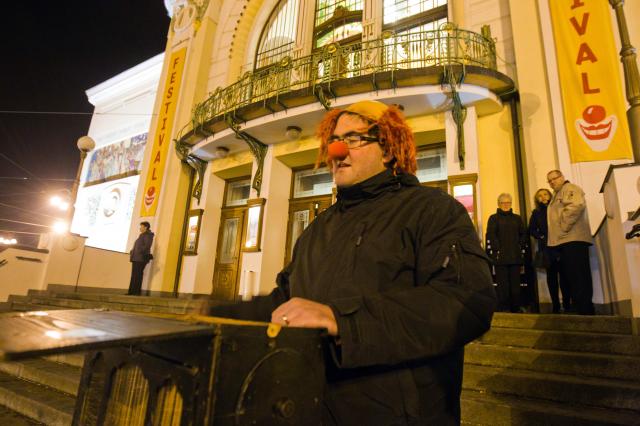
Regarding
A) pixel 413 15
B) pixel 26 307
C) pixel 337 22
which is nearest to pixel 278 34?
pixel 337 22

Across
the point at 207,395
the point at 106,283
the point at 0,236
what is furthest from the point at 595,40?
the point at 0,236

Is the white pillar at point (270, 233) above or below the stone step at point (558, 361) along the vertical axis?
above

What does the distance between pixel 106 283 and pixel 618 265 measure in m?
12.1

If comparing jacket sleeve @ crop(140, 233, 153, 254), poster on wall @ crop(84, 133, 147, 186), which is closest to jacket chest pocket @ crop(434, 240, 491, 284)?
jacket sleeve @ crop(140, 233, 153, 254)

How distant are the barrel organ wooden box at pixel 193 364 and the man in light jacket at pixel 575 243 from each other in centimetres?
513

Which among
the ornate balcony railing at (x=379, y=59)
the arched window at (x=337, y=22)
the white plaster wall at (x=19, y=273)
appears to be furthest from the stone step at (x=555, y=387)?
the white plaster wall at (x=19, y=273)

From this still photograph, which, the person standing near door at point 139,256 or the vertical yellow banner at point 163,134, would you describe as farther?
the vertical yellow banner at point 163,134

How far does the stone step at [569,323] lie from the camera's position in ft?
12.0

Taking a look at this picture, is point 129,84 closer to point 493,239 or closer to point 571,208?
point 493,239

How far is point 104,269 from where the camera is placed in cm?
1088

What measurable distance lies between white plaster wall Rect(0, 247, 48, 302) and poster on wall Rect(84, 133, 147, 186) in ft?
24.4

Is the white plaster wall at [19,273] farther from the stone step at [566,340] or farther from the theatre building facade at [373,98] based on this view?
the stone step at [566,340]

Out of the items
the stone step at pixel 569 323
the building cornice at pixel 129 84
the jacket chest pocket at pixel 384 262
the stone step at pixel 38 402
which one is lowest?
the stone step at pixel 38 402

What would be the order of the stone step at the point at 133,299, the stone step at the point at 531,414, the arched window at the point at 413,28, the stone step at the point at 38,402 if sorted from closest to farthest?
the stone step at the point at 531,414 < the stone step at the point at 38,402 < the stone step at the point at 133,299 < the arched window at the point at 413,28
